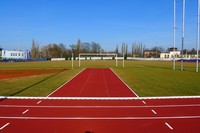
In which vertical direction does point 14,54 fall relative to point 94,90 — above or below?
above

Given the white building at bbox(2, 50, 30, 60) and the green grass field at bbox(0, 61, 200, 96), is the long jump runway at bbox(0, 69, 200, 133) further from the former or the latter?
the white building at bbox(2, 50, 30, 60)

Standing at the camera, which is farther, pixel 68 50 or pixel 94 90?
pixel 68 50

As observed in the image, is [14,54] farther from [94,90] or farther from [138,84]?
[94,90]

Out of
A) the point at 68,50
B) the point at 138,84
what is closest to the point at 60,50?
the point at 68,50
